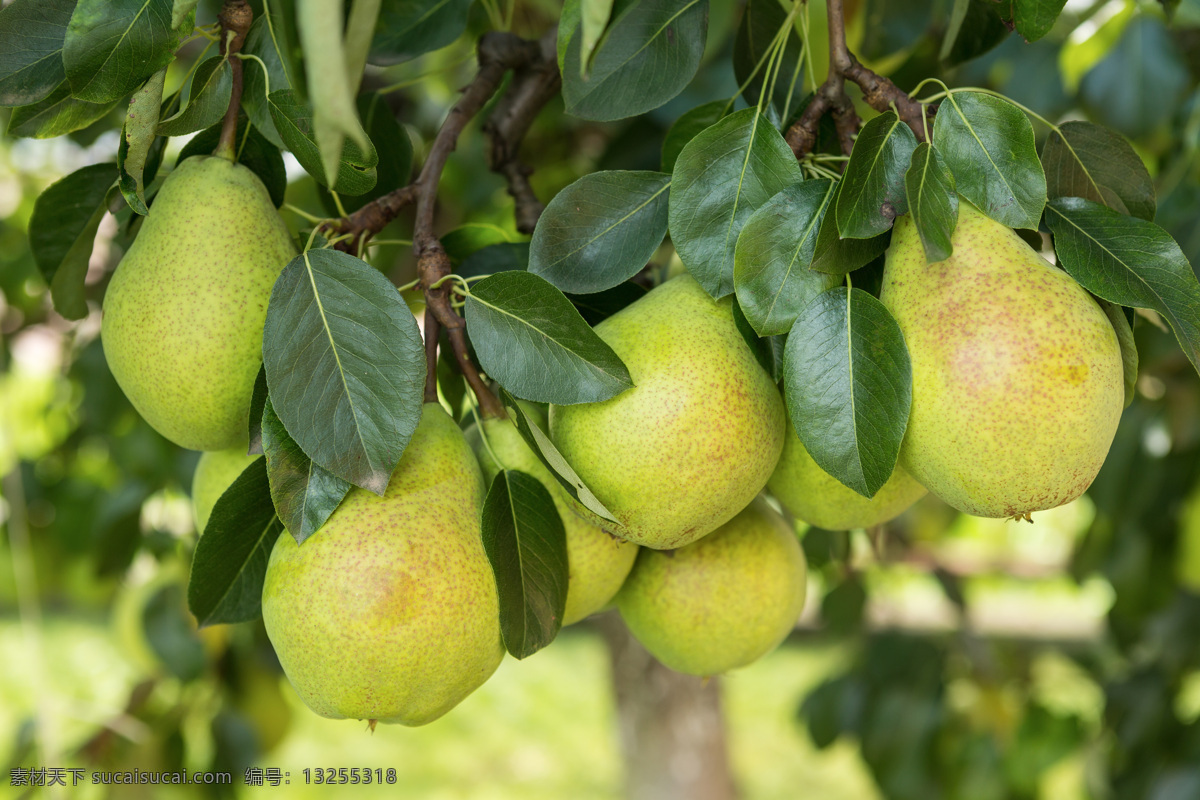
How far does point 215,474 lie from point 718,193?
1.52ft

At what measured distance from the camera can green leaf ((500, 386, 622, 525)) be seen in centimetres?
61

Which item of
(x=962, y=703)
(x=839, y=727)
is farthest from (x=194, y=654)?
(x=962, y=703)

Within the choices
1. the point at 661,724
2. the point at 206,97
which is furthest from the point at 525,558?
the point at 661,724

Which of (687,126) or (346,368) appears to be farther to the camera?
(687,126)

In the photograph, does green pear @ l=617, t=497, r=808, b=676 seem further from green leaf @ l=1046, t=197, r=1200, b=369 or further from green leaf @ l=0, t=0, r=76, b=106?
green leaf @ l=0, t=0, r=76, b=106

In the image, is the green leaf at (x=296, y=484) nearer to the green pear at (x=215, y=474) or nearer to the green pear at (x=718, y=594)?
the green pear at (x=215, y=474)

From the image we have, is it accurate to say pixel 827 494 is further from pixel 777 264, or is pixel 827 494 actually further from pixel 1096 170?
pixel 1096 170

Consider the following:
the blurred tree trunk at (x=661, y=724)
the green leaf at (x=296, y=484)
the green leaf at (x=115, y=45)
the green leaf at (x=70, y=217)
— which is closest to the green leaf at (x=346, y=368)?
the green leaf at (x=296, y=484)

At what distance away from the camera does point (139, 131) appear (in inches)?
23.8

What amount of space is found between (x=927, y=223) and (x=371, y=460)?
1.22 feet

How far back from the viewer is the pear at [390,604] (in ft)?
1.94

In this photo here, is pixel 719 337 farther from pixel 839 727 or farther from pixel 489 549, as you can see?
pixel 839 727

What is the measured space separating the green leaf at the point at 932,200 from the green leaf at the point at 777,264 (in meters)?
0.05

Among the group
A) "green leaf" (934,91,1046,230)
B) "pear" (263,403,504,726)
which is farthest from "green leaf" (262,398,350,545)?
"green leaf" (934,91,1046,230)
